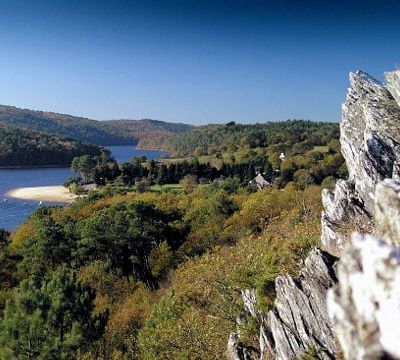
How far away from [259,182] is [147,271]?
63.4 meters

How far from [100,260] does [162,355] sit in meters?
24.6

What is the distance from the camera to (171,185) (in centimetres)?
11856

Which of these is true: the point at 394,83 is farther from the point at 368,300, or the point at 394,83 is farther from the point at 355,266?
the point at 368,300

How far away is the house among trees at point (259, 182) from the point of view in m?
107

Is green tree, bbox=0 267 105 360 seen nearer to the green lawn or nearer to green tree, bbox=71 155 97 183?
the green lawn

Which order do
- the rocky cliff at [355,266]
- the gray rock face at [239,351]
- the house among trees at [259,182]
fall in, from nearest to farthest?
1. the rocky cliff at [355,266]
2. the gray rock face at [239,351]
3. the house among trees at [259,182]

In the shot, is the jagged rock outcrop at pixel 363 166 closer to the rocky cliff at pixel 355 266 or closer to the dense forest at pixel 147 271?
the rocky cliff at pixel 355 266

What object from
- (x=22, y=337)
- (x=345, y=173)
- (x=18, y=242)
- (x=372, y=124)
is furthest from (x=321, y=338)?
(x=345, y=173)

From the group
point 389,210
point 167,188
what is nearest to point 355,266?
point 389,210

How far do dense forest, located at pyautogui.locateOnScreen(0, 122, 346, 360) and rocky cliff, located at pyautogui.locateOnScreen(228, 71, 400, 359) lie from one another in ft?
5.01

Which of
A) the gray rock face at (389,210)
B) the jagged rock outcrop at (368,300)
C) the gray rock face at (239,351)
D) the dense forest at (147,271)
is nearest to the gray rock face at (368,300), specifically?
the jagged rock outcrop at (368,300)

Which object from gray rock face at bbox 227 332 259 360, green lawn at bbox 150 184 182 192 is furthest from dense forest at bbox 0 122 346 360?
green lawn at bbox 150 184 182 192

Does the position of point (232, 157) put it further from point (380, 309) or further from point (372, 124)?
point (380, 309)

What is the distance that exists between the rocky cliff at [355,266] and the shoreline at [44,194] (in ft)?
332
